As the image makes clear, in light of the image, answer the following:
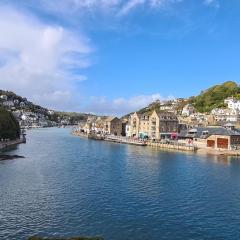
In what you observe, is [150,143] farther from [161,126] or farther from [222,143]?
[222,143]

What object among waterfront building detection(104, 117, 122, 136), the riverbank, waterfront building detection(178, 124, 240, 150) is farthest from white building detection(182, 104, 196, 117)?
waterfront building detection(178, 124, 240, 150)

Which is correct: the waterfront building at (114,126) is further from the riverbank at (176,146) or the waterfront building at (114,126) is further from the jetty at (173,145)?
the jetty at (173,145)

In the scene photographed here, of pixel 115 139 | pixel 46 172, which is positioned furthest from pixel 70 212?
pixel 115 139

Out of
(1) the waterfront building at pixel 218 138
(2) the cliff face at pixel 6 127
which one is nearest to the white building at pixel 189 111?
(1) the waterfront building at pixel 218 138

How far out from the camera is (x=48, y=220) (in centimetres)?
3186

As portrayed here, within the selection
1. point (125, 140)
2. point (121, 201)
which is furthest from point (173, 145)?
point (121, 201)

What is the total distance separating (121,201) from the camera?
38281 mm

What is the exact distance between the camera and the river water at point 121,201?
98.1 ft

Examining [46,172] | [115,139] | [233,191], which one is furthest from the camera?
[115,139]

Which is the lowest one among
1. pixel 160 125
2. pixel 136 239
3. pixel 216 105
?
pixel 136 239

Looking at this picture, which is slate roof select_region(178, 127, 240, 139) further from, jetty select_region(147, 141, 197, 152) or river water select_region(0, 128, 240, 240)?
river water select_region(0, 128, 240, 240)

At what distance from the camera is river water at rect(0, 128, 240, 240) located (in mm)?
29906

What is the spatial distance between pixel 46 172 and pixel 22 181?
25.4 ft

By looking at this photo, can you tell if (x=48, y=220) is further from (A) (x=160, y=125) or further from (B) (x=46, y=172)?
(A) (x=160, y=125)
